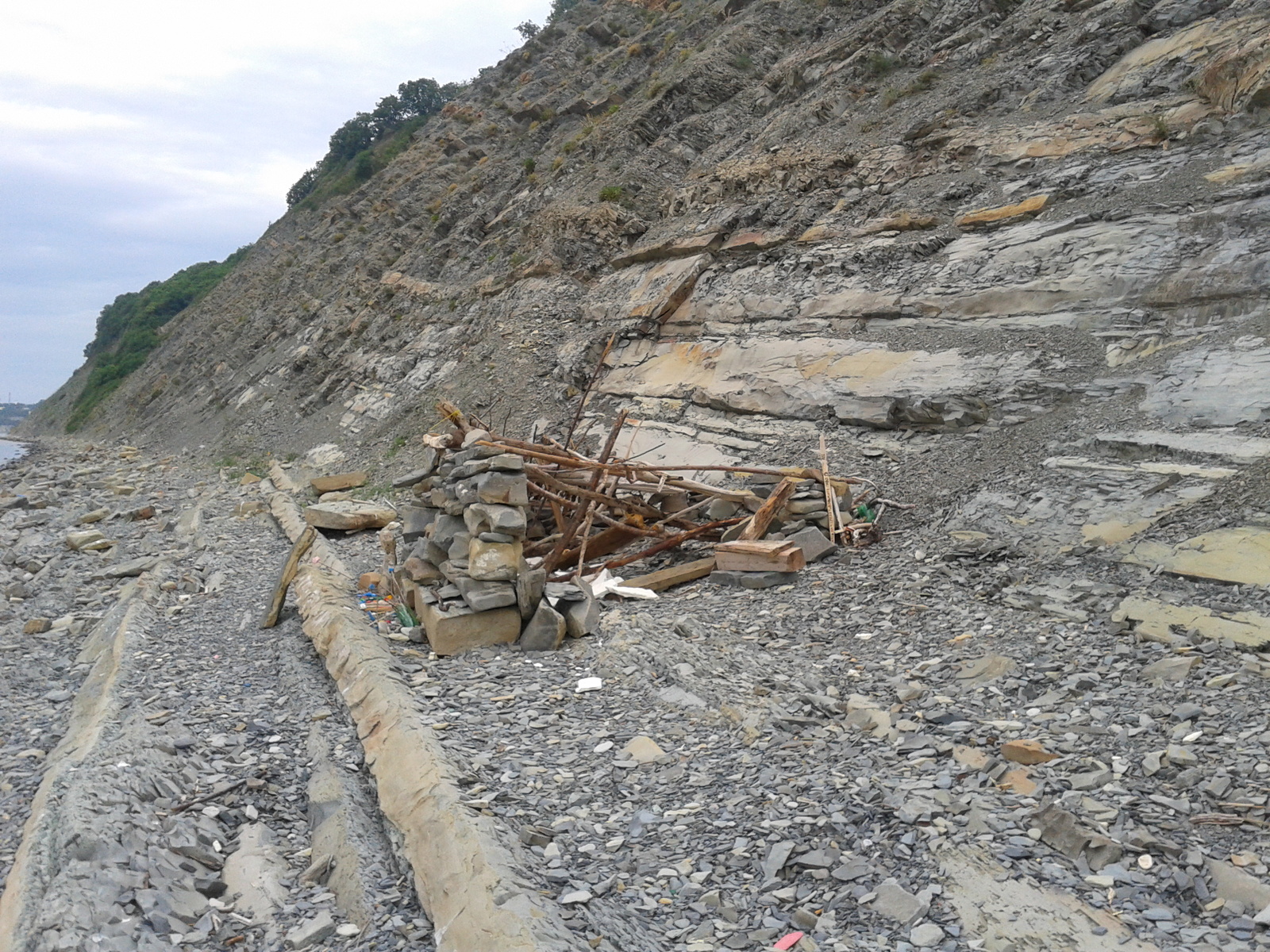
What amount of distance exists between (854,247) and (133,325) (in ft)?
209

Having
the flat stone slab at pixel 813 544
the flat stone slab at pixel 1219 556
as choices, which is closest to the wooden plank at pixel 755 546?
the flat stone slab at pixel 813 544

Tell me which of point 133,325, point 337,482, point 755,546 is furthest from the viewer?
point 133,325

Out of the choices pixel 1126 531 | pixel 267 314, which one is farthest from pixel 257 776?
pixel 267 314

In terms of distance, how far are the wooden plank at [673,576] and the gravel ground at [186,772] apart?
3005 millimetres

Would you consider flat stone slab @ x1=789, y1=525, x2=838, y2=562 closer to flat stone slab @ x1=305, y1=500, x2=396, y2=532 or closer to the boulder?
the boulder

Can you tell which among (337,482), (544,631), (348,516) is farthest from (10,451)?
(544,631)

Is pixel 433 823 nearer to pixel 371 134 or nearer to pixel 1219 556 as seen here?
pixel 1219 556

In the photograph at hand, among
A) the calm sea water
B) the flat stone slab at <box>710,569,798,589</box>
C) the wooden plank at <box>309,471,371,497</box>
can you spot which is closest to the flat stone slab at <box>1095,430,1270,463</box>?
the flat stone slab at <box>710,569,798,589</box>

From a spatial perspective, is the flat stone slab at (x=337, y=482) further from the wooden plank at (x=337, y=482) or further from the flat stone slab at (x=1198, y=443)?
the flat stone slab at (x=1198, y=443)

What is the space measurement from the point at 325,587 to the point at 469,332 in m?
12.7

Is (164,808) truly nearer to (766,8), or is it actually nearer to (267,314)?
(766,8)

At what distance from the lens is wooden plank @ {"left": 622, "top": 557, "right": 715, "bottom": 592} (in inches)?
312

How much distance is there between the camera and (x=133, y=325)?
60250mm

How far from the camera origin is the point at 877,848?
3623 mm
